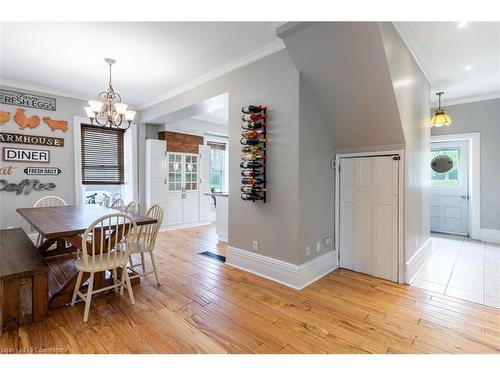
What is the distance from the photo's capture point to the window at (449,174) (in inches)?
211

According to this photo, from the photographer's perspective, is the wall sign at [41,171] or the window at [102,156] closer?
the wall sign at [41,171]

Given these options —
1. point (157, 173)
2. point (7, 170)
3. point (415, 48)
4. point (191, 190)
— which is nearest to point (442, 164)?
point (415, 48)

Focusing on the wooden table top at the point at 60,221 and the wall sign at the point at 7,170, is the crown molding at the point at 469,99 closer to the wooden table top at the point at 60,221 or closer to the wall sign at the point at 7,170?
the wooden table top at the point at 60,221

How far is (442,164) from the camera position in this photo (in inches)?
217

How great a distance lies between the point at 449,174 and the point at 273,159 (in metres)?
4.75

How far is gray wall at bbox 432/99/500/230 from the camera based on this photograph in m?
4.55

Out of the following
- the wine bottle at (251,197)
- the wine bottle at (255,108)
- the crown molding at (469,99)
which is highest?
the crown molding at (469,99)

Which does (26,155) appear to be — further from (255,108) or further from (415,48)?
(415,48)

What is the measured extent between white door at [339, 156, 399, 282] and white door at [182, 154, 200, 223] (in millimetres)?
3811

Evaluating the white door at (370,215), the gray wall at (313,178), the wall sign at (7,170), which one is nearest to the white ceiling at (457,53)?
the gray wall at (313,178)

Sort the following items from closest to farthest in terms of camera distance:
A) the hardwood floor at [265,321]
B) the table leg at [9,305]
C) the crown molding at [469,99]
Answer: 1. the hardwood floor at [265,321]
2. the table leg at [9,305]
3. the crown molding at [469,99]

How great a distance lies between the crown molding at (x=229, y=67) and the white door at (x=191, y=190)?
66.7 inches

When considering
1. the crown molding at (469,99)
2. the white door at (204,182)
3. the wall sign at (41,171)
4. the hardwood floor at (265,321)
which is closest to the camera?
the hardwood floor at (265,321)
